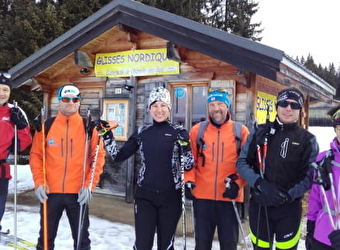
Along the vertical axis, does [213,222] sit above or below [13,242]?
above

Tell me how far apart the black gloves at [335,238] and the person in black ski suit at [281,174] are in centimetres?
39

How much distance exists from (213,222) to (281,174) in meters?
0.80

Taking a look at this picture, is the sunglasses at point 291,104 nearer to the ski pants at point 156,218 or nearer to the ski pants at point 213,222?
the ski pants at point 213,222

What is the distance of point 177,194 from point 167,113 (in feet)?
2.69

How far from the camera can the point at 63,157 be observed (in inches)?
125

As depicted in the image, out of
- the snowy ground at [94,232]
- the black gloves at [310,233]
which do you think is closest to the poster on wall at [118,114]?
the snowy ground at [94,232]

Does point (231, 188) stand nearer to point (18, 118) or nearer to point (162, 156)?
point (162, 156)

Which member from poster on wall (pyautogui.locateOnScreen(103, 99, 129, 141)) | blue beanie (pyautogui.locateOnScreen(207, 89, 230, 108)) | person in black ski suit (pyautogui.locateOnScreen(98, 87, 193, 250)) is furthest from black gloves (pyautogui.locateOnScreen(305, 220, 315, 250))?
poster on wall (pyautogui.locateOnScreen(103, 99, 129, 141))

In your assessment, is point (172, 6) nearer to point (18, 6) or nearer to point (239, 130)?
point (18, 6)

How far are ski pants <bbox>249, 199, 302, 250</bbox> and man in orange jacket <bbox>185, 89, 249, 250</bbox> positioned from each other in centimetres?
24

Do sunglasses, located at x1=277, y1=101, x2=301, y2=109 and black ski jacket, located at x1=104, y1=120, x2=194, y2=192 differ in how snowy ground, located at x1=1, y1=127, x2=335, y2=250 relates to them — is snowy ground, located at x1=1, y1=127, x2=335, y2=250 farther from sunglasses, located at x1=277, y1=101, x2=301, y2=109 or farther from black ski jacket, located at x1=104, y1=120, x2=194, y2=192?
sunglasses, located at x1=277, y1=101, x2=301, y2=109

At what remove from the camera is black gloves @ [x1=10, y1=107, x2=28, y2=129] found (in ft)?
11.4

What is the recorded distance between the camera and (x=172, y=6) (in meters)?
16.9

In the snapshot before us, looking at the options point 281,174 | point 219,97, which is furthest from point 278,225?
point 219,97
